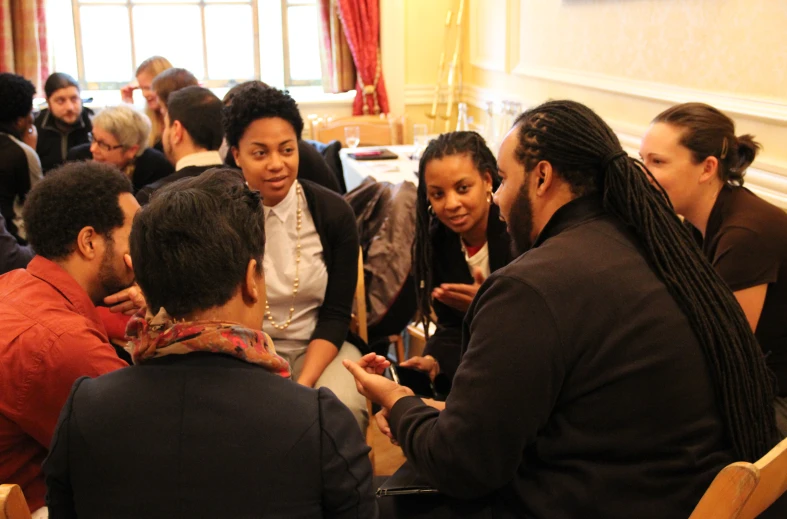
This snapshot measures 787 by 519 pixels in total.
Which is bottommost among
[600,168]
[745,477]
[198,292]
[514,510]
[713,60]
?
[514,510]

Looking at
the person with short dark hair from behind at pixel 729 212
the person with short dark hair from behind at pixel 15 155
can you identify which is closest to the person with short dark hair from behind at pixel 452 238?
the person with short dark hair from behind at pixel 729 212

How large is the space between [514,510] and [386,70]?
15.9ft

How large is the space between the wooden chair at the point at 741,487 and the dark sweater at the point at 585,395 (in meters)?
0.11

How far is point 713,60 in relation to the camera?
2992mm

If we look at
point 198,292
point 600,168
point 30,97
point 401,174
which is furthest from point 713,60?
point 30,97

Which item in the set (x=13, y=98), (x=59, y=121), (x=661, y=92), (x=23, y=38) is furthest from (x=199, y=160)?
(x=23, y=38)

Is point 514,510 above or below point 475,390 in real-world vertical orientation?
below

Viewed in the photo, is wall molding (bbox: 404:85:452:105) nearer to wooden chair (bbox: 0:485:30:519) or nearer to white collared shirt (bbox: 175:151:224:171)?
white collared shirt (bbox: 175:151:224:171)

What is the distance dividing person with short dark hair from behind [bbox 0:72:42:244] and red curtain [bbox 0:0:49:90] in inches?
72.3

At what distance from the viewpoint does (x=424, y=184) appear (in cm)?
223

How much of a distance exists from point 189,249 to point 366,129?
14.9 feet

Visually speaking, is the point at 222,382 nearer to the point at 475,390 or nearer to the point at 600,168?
the point at 475,390

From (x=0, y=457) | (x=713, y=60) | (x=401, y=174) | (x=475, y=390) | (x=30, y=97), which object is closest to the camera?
(x=475, y=390)

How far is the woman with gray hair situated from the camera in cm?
328
